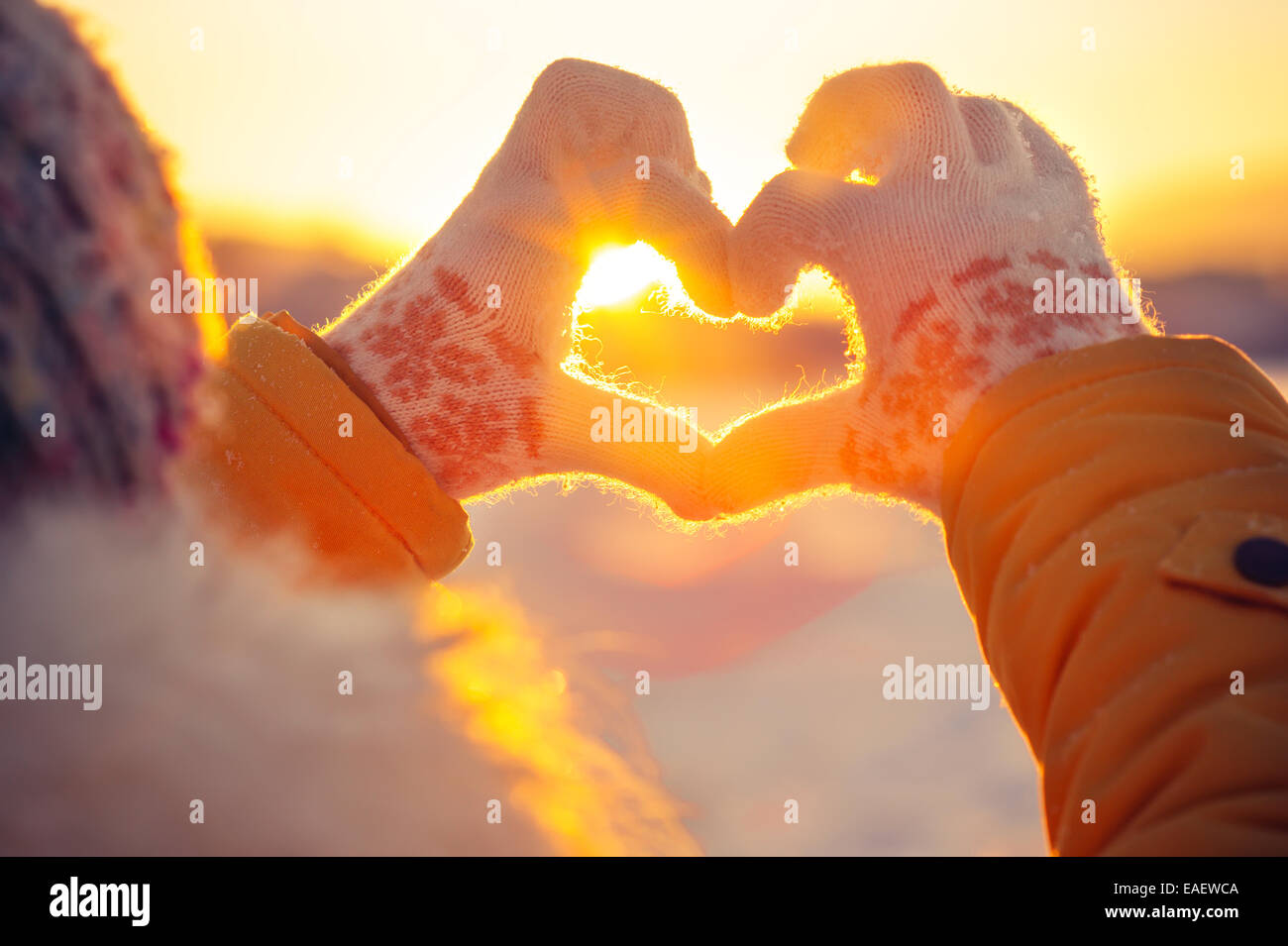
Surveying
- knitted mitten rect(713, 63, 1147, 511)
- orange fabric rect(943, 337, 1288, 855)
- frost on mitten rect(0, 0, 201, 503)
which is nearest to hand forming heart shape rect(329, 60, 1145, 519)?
knitted mitten rect(713, 63, 1147, 511)

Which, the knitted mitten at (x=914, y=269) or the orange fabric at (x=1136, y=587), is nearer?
the orange fabric at (x=1136, y=587)

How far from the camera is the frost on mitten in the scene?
0.65ft

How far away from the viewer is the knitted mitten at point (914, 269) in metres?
0.74

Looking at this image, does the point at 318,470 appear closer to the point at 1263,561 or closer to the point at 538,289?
the point at 538,289

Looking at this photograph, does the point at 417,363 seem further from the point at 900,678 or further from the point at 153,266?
→ the point at 900,678

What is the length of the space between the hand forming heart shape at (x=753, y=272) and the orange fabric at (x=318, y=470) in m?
0.06

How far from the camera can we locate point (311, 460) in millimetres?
690

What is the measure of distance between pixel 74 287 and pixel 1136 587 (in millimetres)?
479

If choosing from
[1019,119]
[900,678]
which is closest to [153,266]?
[1019,119]
